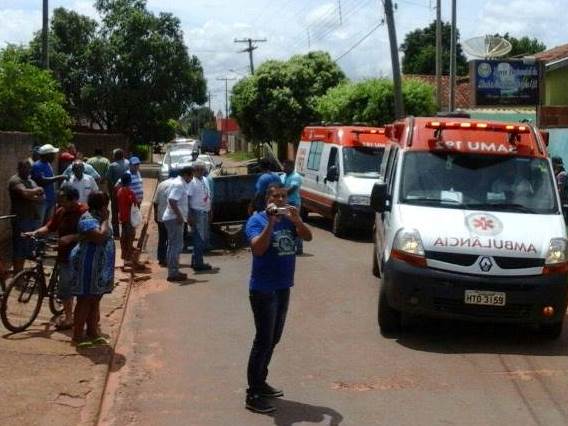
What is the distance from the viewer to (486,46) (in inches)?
991

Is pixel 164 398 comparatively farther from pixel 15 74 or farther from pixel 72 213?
pixel 15 74

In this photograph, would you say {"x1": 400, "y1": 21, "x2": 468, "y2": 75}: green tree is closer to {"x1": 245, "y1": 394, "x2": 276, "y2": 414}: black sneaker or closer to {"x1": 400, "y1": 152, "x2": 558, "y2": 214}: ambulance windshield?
{"x1": 400, "y1": 152, "x2": 558, "y2": 214}: ambulance windshield

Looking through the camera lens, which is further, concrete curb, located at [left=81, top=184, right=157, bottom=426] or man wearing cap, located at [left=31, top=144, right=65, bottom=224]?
man wearing cap, located at [left=31, top=144, right=65, bottom=224]

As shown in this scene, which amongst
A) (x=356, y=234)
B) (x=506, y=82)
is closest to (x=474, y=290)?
(x=356, y=234)

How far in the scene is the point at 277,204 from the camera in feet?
20.7

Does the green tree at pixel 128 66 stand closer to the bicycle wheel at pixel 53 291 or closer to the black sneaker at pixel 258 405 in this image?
the bicycle wheel at pixel 53 291

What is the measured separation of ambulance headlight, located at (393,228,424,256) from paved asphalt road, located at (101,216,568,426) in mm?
928

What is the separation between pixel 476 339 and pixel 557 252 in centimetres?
122

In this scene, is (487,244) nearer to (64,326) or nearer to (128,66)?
(64,326)

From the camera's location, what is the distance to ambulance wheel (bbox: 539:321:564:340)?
342 inches

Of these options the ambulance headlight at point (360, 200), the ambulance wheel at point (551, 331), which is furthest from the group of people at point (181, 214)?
the ambulance wheel at point (551, 331)

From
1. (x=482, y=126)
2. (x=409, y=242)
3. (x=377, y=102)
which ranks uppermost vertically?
(x=377, y=102)

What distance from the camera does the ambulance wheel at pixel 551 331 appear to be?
8.70m

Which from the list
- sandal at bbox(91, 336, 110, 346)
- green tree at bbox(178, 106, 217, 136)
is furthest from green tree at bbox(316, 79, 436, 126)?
green tree at bbox(178, 106, 217, 136)
